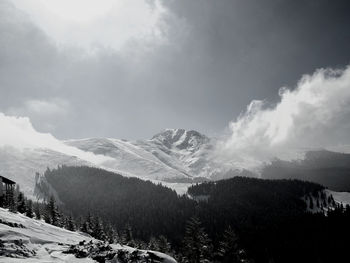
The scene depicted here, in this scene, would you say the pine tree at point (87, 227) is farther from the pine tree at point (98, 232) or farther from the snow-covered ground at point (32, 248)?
the snow-covered ground at point (32, 248)

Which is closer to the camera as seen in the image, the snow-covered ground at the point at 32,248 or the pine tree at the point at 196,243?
the snow-covered ground at the point at 32,248

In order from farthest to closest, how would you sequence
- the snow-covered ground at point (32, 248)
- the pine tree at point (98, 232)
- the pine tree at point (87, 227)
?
1. the pine tree at point (87, 227)
2. the pine tree at point (98, 232)
3. the snow-covered ground at point (32, 248)

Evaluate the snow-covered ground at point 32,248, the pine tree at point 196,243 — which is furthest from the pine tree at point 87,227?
the snow-covered ground at point 32,248

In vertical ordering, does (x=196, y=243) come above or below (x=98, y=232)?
above

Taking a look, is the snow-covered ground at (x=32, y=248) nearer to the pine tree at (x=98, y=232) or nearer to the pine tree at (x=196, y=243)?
the pine tree at (x=196, y=243)

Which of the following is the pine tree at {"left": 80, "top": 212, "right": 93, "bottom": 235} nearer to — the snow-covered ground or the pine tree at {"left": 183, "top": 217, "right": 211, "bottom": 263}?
the pine tree at {"left": 183, "top": 217, "right": 211, "bottom": 263}

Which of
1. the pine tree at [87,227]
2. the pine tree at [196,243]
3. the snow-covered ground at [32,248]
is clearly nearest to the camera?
the snow-covered ground at [32,248]

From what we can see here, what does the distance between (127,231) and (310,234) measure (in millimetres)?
123453

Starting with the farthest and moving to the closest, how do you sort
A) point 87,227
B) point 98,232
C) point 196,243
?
point 87,227 → point 98,232 → point 196,243

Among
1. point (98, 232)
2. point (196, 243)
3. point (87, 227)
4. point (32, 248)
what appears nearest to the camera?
point (32, 248)

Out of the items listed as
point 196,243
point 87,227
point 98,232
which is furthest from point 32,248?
point 87,227

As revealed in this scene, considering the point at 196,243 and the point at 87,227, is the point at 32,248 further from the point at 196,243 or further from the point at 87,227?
the point at 87,227

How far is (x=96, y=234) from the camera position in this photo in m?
89.2

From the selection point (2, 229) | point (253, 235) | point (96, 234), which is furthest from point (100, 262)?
point (253, 235)
